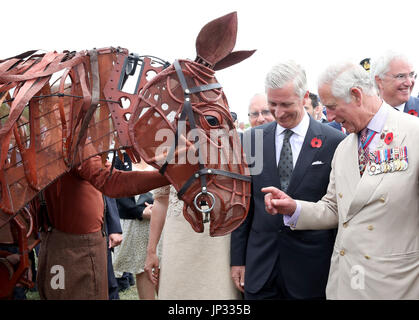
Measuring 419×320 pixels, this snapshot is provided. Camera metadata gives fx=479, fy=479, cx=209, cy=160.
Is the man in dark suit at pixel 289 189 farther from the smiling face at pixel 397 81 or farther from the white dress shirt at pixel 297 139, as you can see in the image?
the smiling face at pixel 397 81

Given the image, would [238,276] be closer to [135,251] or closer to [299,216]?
[299,216]

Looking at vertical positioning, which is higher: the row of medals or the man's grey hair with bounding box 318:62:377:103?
the man's grey hair with bounding box 318:62:377:103

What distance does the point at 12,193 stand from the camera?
96.0 inches

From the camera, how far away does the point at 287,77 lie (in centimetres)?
303

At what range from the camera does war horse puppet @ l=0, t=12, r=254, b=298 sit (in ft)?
7.89

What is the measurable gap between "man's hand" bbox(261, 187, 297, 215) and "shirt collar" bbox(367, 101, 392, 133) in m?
0.62

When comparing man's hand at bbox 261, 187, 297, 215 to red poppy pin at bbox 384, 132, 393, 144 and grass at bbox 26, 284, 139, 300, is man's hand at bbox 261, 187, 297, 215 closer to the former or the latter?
red poppy pin at bbox 384, 132, 393, 144

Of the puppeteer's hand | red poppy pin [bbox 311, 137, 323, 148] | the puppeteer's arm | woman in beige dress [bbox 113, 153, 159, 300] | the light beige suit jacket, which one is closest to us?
the light beige suit jacket

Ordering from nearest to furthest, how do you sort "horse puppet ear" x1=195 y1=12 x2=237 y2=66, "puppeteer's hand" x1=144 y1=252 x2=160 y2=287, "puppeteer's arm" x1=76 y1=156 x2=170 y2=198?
"horse puppet ear" x1=195 y1=12 x2=237 y2=66 < "puppeteer's arm" x1=76 y1=156 x2=170 y2=198 < "puppeteer's hand" x1=144 y1=252 x2=160 y2=287

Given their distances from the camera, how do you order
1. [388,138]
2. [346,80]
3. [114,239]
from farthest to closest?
[114,239] < [346,80] < [388,138]

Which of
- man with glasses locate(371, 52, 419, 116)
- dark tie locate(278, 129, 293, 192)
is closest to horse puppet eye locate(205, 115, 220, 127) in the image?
dark tie locate(278, 129, 293, 192)

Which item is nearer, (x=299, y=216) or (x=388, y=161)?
(x=388, y=161)

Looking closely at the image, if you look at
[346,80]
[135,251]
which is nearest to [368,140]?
[346,80]

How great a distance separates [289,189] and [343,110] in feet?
2.02
